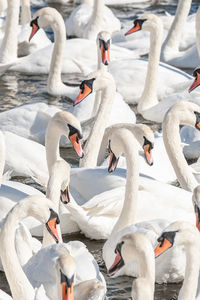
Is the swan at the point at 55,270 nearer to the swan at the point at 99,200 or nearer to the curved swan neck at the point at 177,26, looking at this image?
the swan at the point at 99,200

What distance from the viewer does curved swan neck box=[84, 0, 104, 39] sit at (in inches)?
596

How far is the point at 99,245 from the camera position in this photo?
8844mm

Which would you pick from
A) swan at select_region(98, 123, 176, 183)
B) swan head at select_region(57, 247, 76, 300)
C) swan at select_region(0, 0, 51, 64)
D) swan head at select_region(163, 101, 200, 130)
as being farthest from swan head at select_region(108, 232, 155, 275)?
swan at select_region(0, 0, 51, 64)

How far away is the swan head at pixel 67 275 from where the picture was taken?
6.31 metres

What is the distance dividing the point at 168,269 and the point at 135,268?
0.31m

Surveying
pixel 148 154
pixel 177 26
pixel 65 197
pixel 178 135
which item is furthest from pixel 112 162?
pixel 177 26

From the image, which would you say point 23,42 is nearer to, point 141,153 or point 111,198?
point 141,153

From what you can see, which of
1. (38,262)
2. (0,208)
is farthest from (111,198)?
(38,262)

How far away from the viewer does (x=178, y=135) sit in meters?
9.59

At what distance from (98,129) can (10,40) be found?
170 inches

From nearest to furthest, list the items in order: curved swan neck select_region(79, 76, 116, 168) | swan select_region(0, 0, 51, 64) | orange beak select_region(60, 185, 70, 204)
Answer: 1. orange beak select_region(60, 185, 70, 204)
2. curved swan neck select_region(79, 76, 116, 168)
3. swan select_region(0, 0, 51, 64)

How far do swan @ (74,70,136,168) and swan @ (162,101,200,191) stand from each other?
834 millimetres

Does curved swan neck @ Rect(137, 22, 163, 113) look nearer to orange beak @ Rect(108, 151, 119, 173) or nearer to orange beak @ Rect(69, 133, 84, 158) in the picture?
orange beak @ Rect(69, 133, 84, 158)

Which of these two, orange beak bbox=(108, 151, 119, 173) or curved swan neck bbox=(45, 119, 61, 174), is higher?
orange beak bbox=(108, 151, 119, 173)
